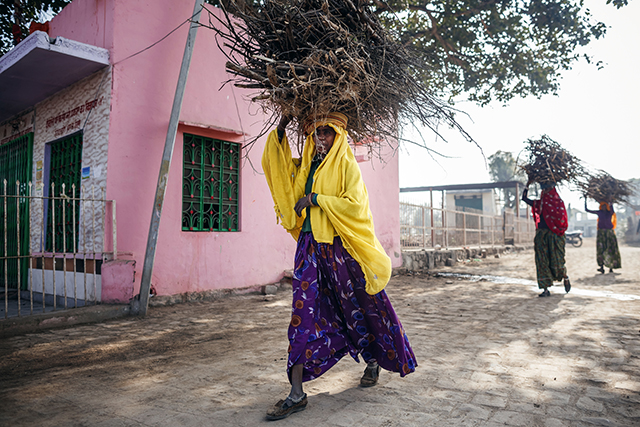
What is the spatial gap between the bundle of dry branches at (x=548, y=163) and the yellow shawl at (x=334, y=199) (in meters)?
5.42

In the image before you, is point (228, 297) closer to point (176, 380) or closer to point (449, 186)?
point (176, 380)

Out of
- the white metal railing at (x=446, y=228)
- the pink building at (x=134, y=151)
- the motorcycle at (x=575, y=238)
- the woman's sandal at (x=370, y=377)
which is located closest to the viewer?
the woman's sandal at (x=370, y=377)

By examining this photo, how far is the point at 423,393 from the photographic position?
253cm

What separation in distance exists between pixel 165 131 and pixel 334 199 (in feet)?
14.4

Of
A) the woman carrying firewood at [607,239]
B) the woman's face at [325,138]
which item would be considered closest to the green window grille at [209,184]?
the woman's face at [325,138]

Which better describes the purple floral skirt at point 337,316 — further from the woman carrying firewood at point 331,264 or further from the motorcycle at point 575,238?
the motorcycle at point 575,238

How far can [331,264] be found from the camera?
8.45 ft

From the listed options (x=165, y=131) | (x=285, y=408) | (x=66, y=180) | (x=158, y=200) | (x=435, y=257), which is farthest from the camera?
(x=435, y=257)

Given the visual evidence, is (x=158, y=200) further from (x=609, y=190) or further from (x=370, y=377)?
(x=609, y=190)

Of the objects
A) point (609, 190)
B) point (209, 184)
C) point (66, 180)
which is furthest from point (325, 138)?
point (609, 190)

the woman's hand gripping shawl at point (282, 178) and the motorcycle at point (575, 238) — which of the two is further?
the motorcycle at point (575, 238)

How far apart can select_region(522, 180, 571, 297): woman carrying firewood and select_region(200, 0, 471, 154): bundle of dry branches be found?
4.46 metres

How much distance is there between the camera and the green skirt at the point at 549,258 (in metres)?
6.54

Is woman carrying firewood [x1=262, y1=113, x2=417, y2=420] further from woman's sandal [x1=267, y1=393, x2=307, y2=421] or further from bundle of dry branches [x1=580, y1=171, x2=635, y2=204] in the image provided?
bundle of dry branches [x1=580, y1=171, x2=635, y2=204]
